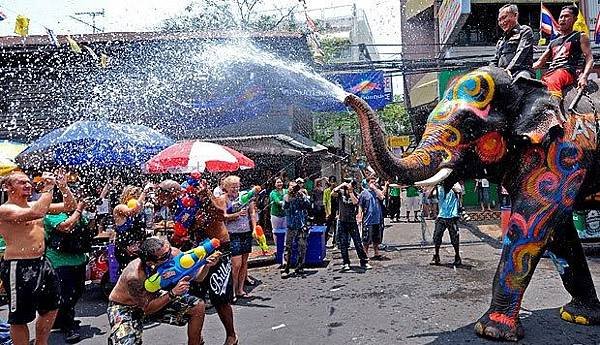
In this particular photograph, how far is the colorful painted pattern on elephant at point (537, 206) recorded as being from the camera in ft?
16.8

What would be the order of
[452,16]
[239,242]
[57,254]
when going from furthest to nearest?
[452,16] → [239,242] → [57,254]

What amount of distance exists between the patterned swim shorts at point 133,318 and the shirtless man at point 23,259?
1114 millimetres

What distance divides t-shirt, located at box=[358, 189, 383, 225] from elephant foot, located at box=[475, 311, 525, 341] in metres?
5.51

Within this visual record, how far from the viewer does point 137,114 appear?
14.6 m

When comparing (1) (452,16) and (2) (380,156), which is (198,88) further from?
(2) (380,156)

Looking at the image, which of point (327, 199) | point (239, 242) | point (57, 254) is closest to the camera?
point (57, 254)

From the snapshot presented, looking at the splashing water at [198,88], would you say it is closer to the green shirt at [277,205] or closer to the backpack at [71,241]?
the green shirt at [277,205]

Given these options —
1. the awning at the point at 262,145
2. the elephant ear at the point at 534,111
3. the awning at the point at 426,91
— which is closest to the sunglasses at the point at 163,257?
the elephant ear at the point at 534,111

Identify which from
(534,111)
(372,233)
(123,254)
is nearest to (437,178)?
(534,111)

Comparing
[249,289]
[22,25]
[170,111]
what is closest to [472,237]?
[249,289]

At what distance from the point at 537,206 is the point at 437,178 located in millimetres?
997

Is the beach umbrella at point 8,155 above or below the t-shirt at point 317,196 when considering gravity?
above

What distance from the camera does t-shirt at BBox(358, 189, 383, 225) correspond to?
10781 mm

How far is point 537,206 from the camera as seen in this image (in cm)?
514
